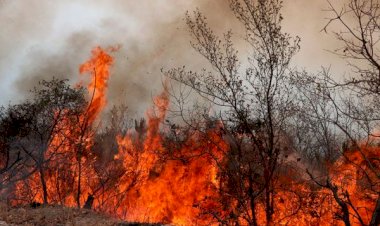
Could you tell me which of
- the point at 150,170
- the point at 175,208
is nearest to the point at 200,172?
the point at 175,208

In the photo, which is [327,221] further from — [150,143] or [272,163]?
[150,143]

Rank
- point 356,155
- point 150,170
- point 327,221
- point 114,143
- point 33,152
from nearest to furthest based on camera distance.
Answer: point 327,221, point 356,155, point 33,152, point 150,170, point 114,143

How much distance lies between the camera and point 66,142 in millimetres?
23906

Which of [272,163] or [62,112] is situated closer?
[272,163]

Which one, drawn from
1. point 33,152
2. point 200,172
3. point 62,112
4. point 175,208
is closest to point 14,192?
point 33,152

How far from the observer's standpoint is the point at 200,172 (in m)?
23.1

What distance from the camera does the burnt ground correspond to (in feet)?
47.9

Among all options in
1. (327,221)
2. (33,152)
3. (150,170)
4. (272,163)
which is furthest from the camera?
(150,170)

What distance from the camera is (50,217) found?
51.0 ft

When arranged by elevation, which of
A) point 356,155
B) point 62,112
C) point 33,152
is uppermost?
point 62,112

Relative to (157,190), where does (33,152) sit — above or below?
above

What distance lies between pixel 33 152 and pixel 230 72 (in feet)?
55.5

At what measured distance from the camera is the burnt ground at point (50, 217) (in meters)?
14.6

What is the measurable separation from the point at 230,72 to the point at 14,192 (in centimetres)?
2275
